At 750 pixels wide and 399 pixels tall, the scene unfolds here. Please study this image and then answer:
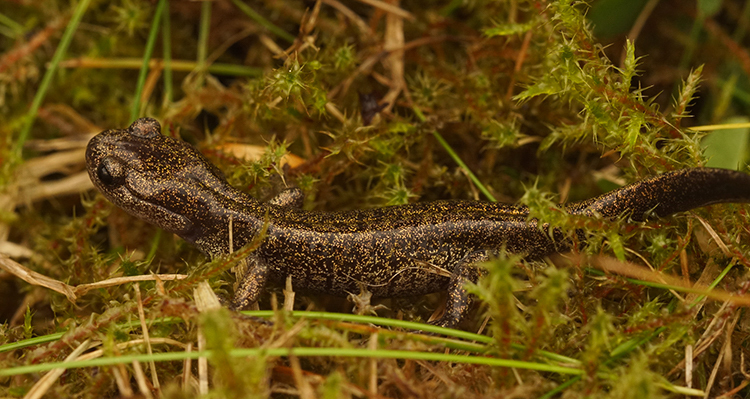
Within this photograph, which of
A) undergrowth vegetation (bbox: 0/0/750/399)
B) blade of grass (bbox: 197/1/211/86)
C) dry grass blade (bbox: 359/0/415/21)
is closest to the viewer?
undergrowth vegetation (bbox: 0/0/750/399)

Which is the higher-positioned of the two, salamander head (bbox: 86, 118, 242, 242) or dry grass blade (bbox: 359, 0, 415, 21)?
dry grass blade (bbox: 359, 0, 415, 21)

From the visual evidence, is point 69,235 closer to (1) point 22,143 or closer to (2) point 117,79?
(1) point 22,143

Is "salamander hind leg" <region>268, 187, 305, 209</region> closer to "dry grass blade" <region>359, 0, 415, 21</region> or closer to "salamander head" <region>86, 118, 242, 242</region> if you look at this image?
"salamander head" <region>86, 118, 242, 242</region>

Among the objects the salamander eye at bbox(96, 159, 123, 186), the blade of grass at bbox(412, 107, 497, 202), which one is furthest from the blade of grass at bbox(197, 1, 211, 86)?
the blade of grass at bbox(412, 107, 497, 202)

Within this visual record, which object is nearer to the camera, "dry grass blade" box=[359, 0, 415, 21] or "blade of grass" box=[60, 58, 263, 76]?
"dry grass blade" box=[359, 0, 415, 21]

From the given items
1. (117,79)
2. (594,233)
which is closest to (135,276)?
(117,79)

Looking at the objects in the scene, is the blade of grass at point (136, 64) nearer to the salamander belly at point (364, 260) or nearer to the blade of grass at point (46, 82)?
the blade of grass at point (46, 82)

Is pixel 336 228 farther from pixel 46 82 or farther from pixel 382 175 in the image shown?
pixel 46 82
